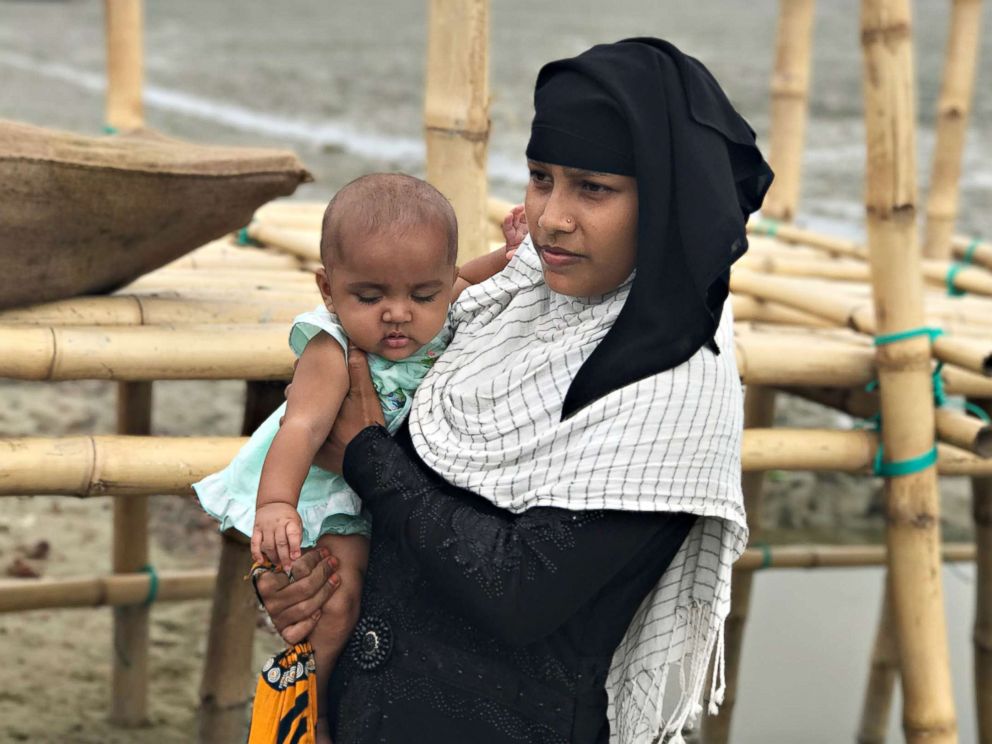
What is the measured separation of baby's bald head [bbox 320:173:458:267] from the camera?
2.10 m

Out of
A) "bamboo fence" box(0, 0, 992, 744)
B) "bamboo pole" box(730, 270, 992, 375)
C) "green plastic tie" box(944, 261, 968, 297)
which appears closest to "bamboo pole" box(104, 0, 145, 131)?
"bamboo fence" box(0, 0, 992, 744)

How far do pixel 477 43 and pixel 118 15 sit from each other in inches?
81.1

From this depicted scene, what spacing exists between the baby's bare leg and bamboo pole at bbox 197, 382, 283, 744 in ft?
3.57

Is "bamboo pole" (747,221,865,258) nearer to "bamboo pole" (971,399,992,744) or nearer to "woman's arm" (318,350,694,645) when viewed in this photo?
"bamboo pole" (971,399,992,744)

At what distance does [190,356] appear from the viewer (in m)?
2.89

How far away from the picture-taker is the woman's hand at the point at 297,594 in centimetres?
211

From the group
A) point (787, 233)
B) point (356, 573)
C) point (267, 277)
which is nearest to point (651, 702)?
point (356, 573)

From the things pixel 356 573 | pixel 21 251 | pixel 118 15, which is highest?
pixel 118 15

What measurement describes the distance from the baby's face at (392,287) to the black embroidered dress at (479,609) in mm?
139

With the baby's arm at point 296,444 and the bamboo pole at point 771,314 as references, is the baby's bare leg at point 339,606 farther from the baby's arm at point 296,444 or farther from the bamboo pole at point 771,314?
the bamboo pole at point 771,314

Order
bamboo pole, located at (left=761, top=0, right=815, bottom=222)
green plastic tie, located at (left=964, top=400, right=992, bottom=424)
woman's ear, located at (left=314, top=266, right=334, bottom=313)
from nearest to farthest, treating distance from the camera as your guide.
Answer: woman's ear, located at (left=314, top=266, right=334, bottom=313) → green plastic tie, located at (left=964, top=400, right=992, bottom=424) → bamboo pole, located at (left=761, top=0, right=815, bottom=222)

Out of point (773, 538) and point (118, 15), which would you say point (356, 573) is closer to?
point (118, 15)

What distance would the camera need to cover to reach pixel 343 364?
2162 mm

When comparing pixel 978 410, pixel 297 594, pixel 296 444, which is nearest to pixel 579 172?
pixel 296 444
